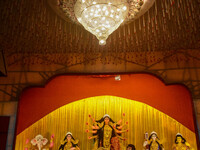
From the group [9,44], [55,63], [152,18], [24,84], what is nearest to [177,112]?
[152,18]

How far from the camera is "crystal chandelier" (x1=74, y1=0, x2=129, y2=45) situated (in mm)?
4043

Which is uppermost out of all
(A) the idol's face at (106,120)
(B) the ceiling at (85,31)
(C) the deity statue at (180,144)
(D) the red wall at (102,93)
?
(B) the ceiling at (85,31)

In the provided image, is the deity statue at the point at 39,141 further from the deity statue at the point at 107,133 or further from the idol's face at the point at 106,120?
the idol's face at the point at 106,120

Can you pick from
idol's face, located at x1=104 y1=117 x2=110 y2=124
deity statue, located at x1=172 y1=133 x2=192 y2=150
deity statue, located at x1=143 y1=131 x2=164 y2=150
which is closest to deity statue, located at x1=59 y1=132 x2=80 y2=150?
idol's face, located at x1=104 y1=117 x2=110 y2=124

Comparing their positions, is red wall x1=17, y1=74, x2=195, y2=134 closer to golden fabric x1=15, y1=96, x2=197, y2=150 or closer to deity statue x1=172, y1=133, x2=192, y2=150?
golden fabric x1=15, y1=96, x2=197, y2=150

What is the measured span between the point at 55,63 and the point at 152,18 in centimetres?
314

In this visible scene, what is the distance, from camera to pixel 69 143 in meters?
7.33

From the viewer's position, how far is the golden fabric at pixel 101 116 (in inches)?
293

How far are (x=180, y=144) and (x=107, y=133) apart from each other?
87.0 inches

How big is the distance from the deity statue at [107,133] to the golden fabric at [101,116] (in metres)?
0.26

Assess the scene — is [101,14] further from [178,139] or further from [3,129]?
[178,139]

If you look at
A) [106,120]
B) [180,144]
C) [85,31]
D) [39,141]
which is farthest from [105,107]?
[85,31]

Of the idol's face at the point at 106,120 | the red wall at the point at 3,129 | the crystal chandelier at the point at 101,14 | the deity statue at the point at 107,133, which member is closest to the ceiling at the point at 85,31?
the crystal chandelier at the point at 101,14

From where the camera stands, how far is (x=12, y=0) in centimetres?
489
